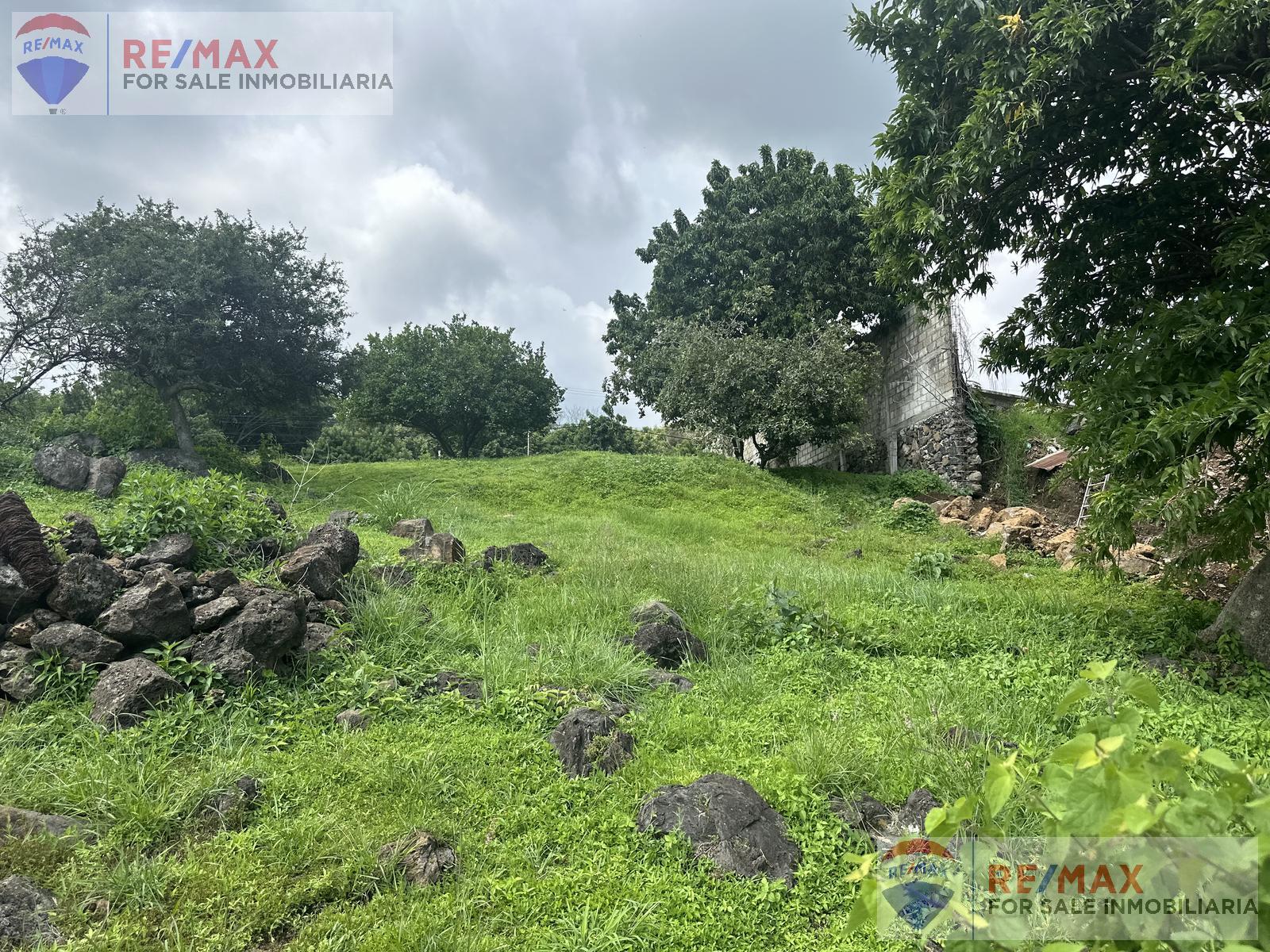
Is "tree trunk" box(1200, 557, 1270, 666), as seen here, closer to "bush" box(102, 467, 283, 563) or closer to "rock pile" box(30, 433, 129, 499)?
"bush" box(102, 467, 283, 563)

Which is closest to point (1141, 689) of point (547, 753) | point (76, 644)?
point (547, 753)

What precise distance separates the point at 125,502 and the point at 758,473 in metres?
13.2

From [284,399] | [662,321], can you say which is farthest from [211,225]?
[662,321]

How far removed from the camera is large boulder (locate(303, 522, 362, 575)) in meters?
5.91

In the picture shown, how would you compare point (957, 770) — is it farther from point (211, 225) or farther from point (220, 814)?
point (211, 225)

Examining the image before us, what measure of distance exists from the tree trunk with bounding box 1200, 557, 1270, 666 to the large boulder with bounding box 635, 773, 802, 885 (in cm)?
442

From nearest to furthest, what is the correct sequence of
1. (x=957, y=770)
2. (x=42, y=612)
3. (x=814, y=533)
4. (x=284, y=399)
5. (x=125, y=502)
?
(x=957, y=770) < (x=42, y=612) < (x=125, y=502) < (x=814, y=533) < (x=284, y=399)

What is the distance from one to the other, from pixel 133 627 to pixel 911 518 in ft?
39.6

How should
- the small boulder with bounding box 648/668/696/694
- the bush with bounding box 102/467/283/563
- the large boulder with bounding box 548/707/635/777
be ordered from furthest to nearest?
the bush with bounding box 102/467/283/563 → the small boulder with bounding box 648/668/696/694 → the large boulder with bounding box 548/707/635/777

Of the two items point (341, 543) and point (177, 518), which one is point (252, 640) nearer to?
point (341, 543)

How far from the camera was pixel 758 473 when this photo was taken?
666 inches

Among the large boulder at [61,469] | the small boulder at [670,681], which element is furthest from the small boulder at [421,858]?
the large boulder at [61,469]

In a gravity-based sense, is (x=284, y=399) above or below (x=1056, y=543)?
above

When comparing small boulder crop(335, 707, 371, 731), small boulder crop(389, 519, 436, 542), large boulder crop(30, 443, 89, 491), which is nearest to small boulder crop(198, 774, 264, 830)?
small boulder crop(335, 707, 371, 731)
